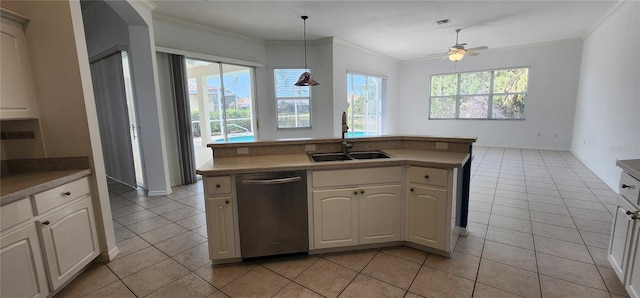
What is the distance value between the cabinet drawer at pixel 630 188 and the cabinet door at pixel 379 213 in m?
1.41

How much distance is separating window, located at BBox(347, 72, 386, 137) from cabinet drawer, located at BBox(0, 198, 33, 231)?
5639 millimetres


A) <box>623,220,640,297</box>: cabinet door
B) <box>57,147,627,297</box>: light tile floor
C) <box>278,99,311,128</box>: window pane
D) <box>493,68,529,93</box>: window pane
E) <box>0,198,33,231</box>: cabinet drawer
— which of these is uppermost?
<box>493,68,529,93</box>: window pane

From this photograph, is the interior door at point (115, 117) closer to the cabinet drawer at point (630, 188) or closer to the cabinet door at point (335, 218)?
the cabinet door at point (335, 218)

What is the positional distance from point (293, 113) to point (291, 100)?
0.97 feet

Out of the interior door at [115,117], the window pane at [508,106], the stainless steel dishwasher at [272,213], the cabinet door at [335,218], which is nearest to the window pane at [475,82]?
the window pane at [508,106]

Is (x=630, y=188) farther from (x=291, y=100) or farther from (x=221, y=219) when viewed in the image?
(x=291, y=100)

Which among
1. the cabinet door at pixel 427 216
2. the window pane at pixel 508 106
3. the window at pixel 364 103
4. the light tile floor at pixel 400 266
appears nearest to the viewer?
the light tile floor at pixel 400 266

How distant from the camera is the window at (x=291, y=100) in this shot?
606cm

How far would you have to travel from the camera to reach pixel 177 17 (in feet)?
14.1

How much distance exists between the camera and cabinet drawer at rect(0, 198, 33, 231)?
1555 mm

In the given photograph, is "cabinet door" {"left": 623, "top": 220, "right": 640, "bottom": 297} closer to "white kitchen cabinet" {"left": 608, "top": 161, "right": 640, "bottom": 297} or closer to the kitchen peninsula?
"white kitchen cabinet" {"left": 608, "top": 161, "right": 640, "bottom": 297}

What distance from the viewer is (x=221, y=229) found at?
7.20 ft

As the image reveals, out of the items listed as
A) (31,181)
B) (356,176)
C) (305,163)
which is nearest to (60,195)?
(31,181)

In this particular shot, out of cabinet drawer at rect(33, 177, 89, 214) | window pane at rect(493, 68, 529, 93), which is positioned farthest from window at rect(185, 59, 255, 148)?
window pane at rect(493, 68, 529, 93)
